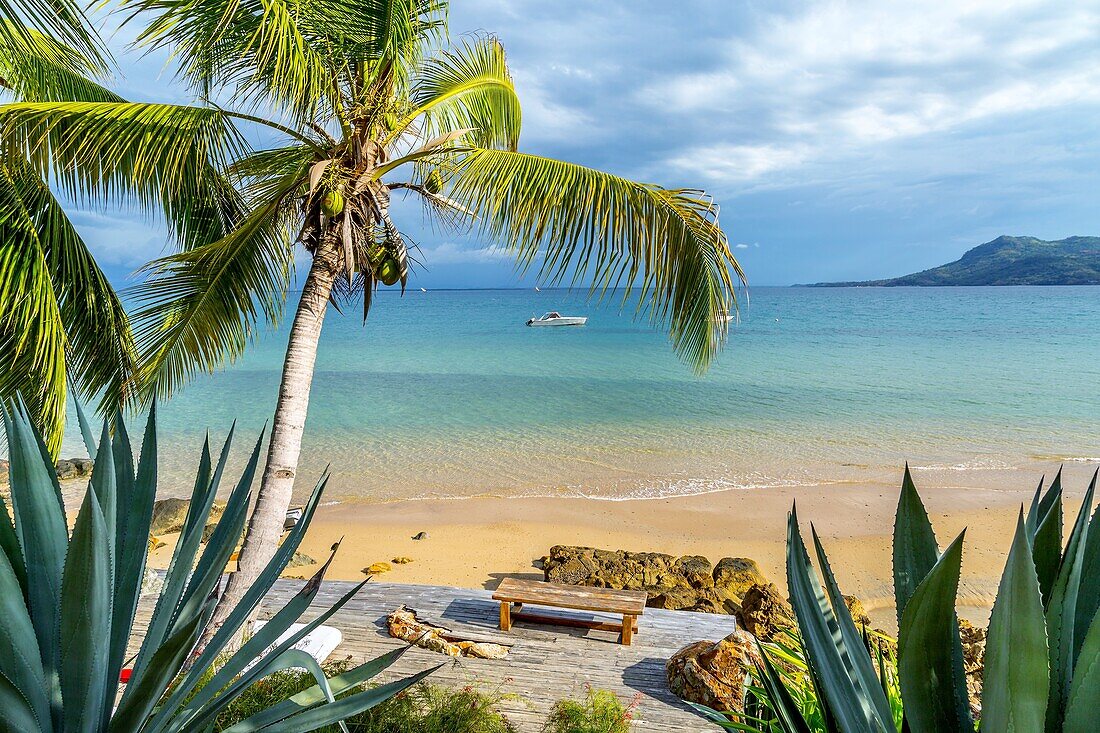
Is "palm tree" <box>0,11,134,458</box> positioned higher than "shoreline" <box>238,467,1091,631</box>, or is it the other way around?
"palm tree" <box>0,11,134,458</box>

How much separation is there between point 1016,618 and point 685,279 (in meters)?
4.19

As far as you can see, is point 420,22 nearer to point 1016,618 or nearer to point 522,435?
point 1016,618

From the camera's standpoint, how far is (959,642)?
140 cm

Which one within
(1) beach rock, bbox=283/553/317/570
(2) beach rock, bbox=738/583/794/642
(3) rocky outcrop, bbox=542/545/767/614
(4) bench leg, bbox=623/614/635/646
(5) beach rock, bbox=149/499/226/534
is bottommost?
(5) beach rock, bbox=149/499/226/534

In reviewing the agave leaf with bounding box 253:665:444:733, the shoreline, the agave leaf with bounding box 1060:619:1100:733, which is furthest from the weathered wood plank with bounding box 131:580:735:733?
the agave leaf with bounding box 1060:619:1100:733

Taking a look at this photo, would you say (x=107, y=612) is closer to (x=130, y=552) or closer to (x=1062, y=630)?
(x=130, y=552)

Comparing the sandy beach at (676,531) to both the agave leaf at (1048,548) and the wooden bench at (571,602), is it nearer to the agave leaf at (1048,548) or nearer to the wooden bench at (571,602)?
the wooden bench at (571,602)

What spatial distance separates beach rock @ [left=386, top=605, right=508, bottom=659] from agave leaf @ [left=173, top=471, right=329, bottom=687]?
3533mm

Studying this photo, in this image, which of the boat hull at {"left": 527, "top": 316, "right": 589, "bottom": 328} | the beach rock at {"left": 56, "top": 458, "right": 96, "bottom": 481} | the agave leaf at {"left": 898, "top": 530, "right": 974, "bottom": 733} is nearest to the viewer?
the agave leaf at {"left": 898, "top": 530, "right": 974, "bottom": 733}

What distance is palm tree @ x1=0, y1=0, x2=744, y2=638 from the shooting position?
4.70 m

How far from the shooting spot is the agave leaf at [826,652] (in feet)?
5.12

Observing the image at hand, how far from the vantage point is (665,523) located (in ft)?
39.5

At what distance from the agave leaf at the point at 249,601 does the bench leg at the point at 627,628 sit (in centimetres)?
431

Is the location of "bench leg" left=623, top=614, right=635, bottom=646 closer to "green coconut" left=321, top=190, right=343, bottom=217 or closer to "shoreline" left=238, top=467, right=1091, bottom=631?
"shoreline" left=238, top=467, right=1091, bottom=631
